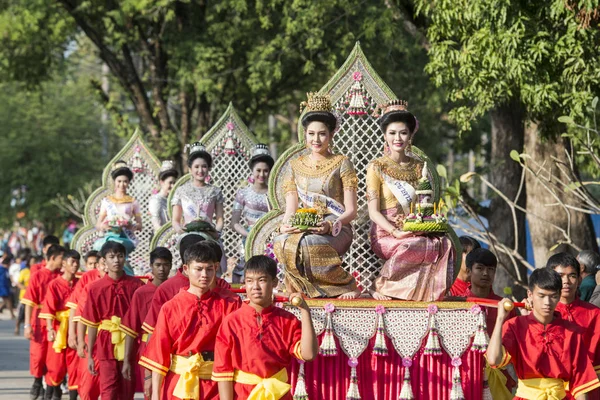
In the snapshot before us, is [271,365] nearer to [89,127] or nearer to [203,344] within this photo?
[203,344]

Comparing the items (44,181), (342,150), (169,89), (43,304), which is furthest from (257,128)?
(342,150)

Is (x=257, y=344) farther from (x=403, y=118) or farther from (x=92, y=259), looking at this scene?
(x=92, y=259)

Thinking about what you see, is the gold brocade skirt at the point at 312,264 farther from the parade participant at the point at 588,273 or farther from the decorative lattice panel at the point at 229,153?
the decorative lattice panel at the point at 229,153

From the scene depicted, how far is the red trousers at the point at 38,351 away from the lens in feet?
48.0

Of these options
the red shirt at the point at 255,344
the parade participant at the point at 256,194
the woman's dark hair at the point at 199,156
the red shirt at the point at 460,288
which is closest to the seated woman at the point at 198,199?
the woman's dark hair at the point at 199,156

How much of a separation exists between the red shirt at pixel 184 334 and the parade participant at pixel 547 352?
1.83m

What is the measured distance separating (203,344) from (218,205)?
19.7 feet

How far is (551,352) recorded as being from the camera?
25.7 feet

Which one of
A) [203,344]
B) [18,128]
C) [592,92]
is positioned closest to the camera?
[203,344]

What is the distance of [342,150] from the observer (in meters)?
10.6

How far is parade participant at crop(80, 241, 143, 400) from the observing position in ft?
36.9

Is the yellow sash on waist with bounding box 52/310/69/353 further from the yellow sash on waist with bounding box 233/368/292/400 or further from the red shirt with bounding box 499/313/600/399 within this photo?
the red shirt with bounding box 499/313/600/399

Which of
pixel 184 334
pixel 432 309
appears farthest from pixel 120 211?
pixel 184 334

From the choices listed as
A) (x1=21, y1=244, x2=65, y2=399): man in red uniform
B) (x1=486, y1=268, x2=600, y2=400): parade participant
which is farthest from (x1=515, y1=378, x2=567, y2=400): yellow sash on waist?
(x1=21, y1=244, x2=65, y2=399): man in red uniform
